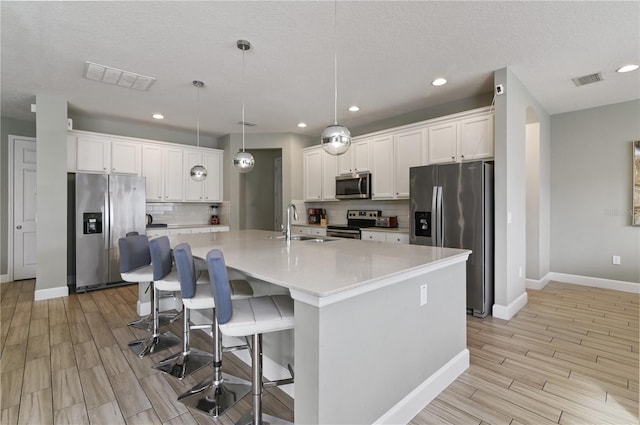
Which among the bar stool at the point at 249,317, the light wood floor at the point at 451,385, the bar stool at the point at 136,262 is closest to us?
the bar stool at the point at 249,317

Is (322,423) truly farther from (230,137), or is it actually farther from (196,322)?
(230,137)

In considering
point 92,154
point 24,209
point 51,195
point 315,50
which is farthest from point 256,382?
point 24,209

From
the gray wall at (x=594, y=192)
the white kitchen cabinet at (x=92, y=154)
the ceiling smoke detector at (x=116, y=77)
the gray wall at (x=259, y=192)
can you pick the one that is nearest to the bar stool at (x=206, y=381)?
the ceiling smoke detector at (x=116, y=77)

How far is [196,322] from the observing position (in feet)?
10.3

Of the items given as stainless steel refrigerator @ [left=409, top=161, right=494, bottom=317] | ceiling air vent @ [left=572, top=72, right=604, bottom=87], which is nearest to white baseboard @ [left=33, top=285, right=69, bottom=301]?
stainless steel refrigerator @ [left=409, top=161, right=494, bottom=317]

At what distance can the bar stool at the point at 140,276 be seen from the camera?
2707 mm

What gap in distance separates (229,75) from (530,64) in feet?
10.4

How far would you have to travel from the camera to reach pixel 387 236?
14.9 feet

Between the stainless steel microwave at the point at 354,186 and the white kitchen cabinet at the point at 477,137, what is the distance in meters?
1.55

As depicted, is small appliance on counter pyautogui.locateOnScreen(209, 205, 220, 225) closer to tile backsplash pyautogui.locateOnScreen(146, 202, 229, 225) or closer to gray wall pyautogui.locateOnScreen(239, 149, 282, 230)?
tile backsplash pyautogui.locateOnScreen(146, 202, 229, 225)

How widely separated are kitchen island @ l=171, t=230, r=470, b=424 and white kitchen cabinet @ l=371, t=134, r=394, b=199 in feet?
8.29

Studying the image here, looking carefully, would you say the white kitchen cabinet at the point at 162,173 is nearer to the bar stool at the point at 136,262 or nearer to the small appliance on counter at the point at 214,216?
the small appliance on counter at the point at 214,216

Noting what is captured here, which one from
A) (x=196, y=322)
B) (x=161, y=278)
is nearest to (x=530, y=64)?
(x=161, y=278)

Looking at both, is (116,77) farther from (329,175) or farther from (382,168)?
(382,168)
